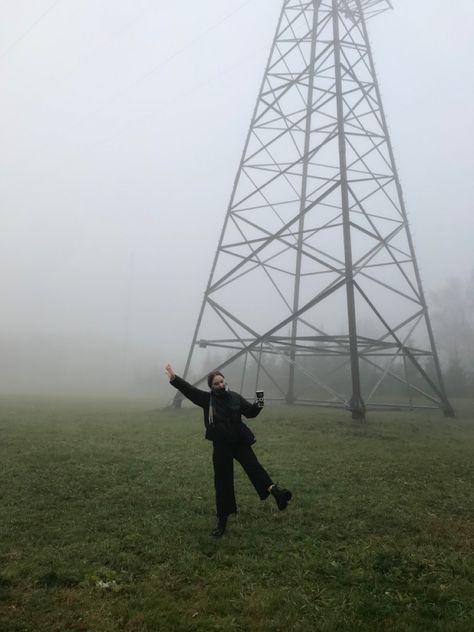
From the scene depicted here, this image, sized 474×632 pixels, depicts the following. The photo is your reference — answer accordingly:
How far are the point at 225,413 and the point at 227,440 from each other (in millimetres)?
338

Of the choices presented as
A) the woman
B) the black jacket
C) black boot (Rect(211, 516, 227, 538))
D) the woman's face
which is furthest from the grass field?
the woman's face

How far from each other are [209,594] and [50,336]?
80230 mm

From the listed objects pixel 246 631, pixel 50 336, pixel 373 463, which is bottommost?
pixel 246 631

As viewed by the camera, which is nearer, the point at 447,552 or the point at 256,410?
the point at 447,552

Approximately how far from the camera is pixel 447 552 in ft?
18.5

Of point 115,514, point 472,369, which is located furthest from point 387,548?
point 472,369

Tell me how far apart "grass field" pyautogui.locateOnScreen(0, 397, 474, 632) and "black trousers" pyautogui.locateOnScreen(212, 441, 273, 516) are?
0.40 m

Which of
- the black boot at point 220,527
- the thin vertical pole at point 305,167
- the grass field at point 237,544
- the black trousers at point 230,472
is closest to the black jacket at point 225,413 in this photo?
the black trousers at point 230,472

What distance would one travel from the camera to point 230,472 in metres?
6.72

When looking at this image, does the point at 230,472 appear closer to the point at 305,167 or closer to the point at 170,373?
the point at 170,373

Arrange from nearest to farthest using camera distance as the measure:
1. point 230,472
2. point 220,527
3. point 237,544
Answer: point 237,544 → point 220,527 → point 230,472

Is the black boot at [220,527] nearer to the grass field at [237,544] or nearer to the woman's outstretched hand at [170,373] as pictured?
the grass field at [237,544]

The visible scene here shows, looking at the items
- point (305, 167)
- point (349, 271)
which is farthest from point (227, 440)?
point (305, 167)

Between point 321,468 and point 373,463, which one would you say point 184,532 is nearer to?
point 321,468
